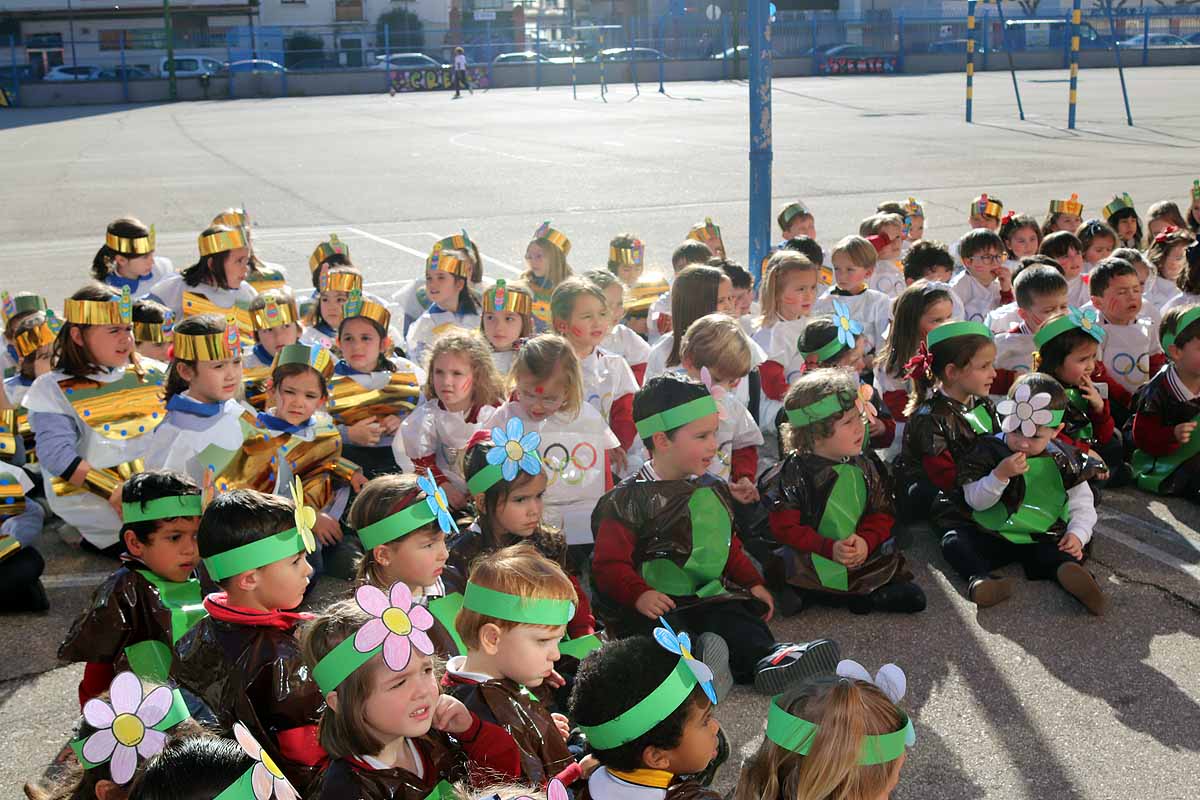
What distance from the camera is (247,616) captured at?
3.53 metres

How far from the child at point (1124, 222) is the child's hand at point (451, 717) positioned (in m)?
7.44

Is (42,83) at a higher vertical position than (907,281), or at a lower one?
higher

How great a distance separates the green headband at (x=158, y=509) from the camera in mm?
4098

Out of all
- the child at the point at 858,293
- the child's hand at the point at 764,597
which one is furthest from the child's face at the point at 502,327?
the child's hand at the point at 764,597

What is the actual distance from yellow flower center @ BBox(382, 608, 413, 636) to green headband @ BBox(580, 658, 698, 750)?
19.2 inches

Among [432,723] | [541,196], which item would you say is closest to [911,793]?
[432,723]

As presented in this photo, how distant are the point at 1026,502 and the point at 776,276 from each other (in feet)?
6.99

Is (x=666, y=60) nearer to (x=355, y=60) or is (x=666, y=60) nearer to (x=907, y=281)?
(x=355, y=60)

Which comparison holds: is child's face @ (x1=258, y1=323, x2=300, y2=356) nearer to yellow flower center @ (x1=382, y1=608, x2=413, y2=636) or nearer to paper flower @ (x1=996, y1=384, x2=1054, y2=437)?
paper flower @ (x1=996, y1=384, x2=1054, y2=437)

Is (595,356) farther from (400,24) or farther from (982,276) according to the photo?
(400,24)

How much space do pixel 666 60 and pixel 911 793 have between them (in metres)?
48.3

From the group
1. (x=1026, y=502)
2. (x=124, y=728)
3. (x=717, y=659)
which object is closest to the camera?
(x=124, y=728)

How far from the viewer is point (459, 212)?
1697cm

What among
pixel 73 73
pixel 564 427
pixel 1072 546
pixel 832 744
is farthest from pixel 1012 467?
pixel 73 73
